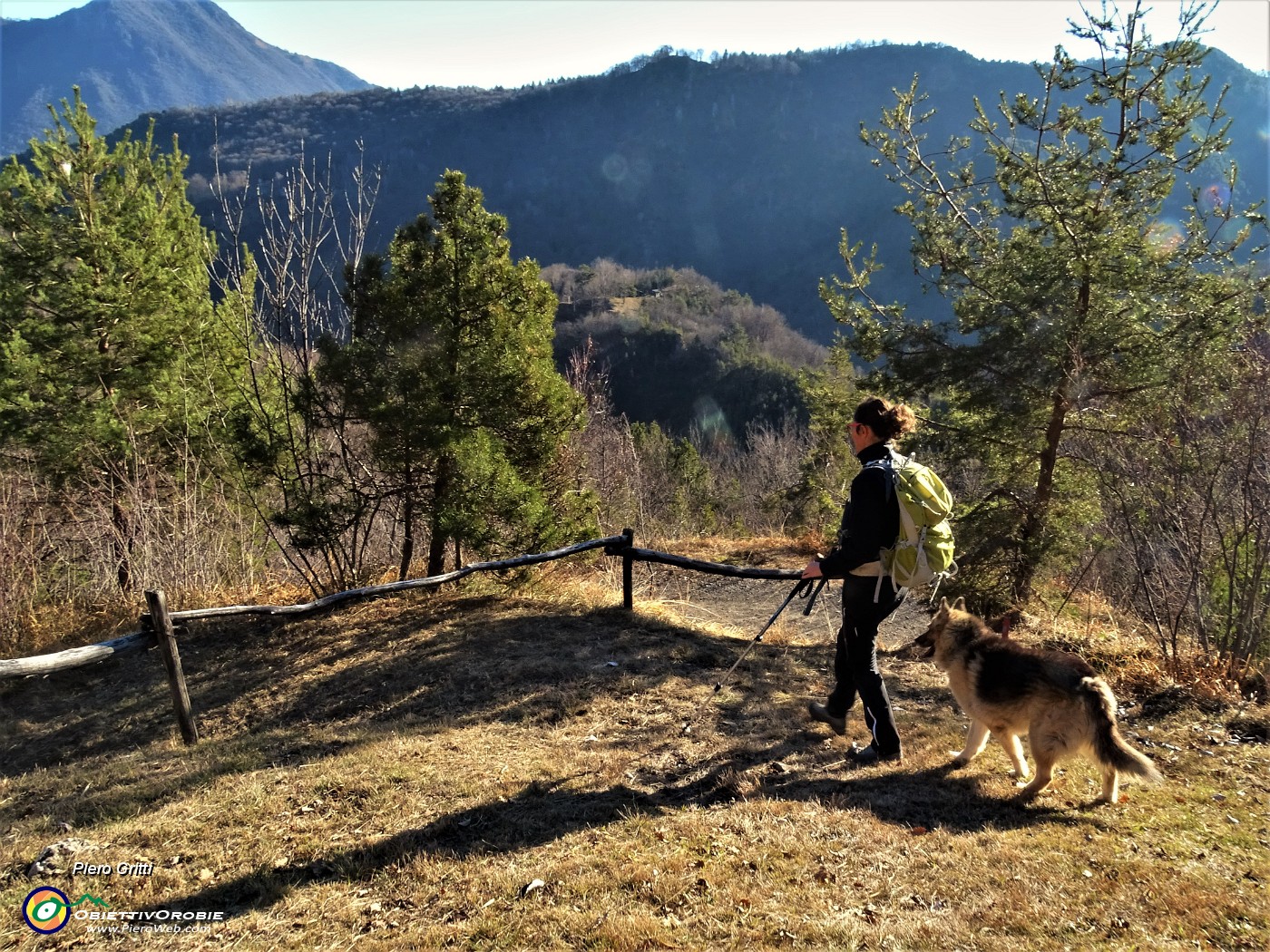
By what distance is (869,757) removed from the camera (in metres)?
4.58

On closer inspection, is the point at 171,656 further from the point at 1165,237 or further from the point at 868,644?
the point at 1165,237

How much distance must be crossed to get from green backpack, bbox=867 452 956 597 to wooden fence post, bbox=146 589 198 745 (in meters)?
5.12

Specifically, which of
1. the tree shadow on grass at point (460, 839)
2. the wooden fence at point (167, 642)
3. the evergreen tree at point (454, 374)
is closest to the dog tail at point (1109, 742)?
the tree shadow on grass at point (460, 839)

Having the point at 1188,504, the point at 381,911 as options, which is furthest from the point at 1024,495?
the point at 381,911

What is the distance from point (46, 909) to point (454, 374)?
16.4ft

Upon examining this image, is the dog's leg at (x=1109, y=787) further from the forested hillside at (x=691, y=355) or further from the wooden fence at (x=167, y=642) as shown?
the forested hillside at (x=691, y=355)

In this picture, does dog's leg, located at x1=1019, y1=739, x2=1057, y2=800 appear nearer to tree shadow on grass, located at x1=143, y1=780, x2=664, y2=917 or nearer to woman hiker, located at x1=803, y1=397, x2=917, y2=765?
woman hiker, located at x1=803, y1=397, x2=917, y2=765

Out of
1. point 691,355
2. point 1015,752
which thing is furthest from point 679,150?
point 1015,752

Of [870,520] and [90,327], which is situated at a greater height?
[90,327]

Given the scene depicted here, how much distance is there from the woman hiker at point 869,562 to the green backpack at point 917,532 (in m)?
0.06

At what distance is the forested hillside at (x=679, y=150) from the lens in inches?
4877

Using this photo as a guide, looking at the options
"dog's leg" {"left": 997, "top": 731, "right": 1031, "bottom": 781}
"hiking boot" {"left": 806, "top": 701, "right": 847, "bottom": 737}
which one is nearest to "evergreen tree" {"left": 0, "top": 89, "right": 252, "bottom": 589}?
"hiking boot" {"left": 806, "top": 701, "right": 847, "bottom": 737}

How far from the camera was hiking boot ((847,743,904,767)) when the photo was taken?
14.9ft

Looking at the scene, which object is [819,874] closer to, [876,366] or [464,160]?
[876,366]
